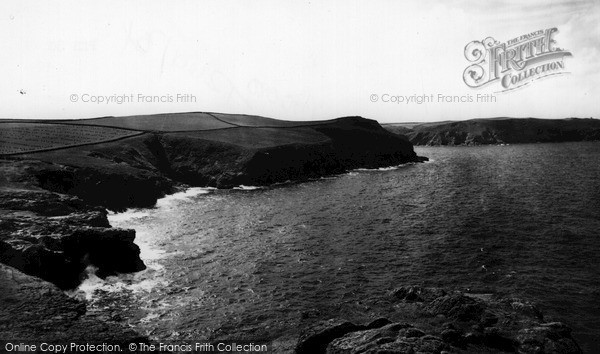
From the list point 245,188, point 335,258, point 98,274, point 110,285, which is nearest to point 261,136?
point 245,188

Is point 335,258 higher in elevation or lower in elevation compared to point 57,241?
lower

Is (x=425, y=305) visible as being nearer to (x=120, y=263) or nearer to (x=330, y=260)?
(x=330, y=260)

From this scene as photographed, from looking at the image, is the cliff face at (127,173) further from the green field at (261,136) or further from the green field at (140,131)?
the green field at (140,131)

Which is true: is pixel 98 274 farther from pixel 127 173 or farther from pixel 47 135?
pixel 47 135

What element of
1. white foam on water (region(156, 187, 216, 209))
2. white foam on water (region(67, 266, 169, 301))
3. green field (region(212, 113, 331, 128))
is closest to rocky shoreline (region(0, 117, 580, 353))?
white foam on water (region(67, 266, 169, 301))

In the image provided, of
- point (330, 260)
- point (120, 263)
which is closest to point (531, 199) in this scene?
point (330, 260)

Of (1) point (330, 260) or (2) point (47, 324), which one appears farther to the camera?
(1) point (330, 260)

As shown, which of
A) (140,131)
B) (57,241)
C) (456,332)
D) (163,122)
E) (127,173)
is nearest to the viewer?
(456,332)
